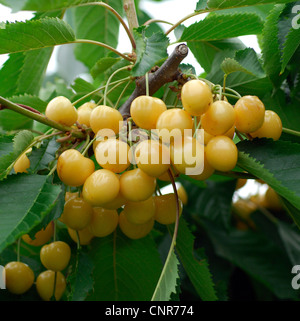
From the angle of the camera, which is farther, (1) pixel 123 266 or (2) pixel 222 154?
(1) pixel 123 266

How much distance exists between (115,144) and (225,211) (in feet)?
3.11

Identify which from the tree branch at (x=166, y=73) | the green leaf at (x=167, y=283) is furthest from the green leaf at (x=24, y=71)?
the green leaf at (x=167, y=283)

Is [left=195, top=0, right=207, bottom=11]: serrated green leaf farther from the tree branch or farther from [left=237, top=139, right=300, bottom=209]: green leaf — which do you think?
[left=237, top=139, right=300, bottom=209]: green leaf

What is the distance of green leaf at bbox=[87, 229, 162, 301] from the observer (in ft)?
3.42

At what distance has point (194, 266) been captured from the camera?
91 centimetres

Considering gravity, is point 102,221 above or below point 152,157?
below

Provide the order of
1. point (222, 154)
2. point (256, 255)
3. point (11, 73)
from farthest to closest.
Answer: point (256, 255) → point (11, 73) → point (222, 154)

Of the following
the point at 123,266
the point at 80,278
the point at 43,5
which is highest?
the point at 43,5

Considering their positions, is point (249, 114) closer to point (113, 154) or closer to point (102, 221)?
point (113, 154)

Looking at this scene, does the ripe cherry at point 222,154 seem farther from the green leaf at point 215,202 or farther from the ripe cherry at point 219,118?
the green leaf at point 215,202

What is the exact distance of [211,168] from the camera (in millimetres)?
731

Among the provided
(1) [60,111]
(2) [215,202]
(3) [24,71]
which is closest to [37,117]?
(1) [60,111]

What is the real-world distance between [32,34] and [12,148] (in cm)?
Answer: 25

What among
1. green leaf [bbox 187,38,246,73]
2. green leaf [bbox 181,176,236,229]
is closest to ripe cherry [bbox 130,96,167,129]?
green leaf [bbox 187,38,246,73]
